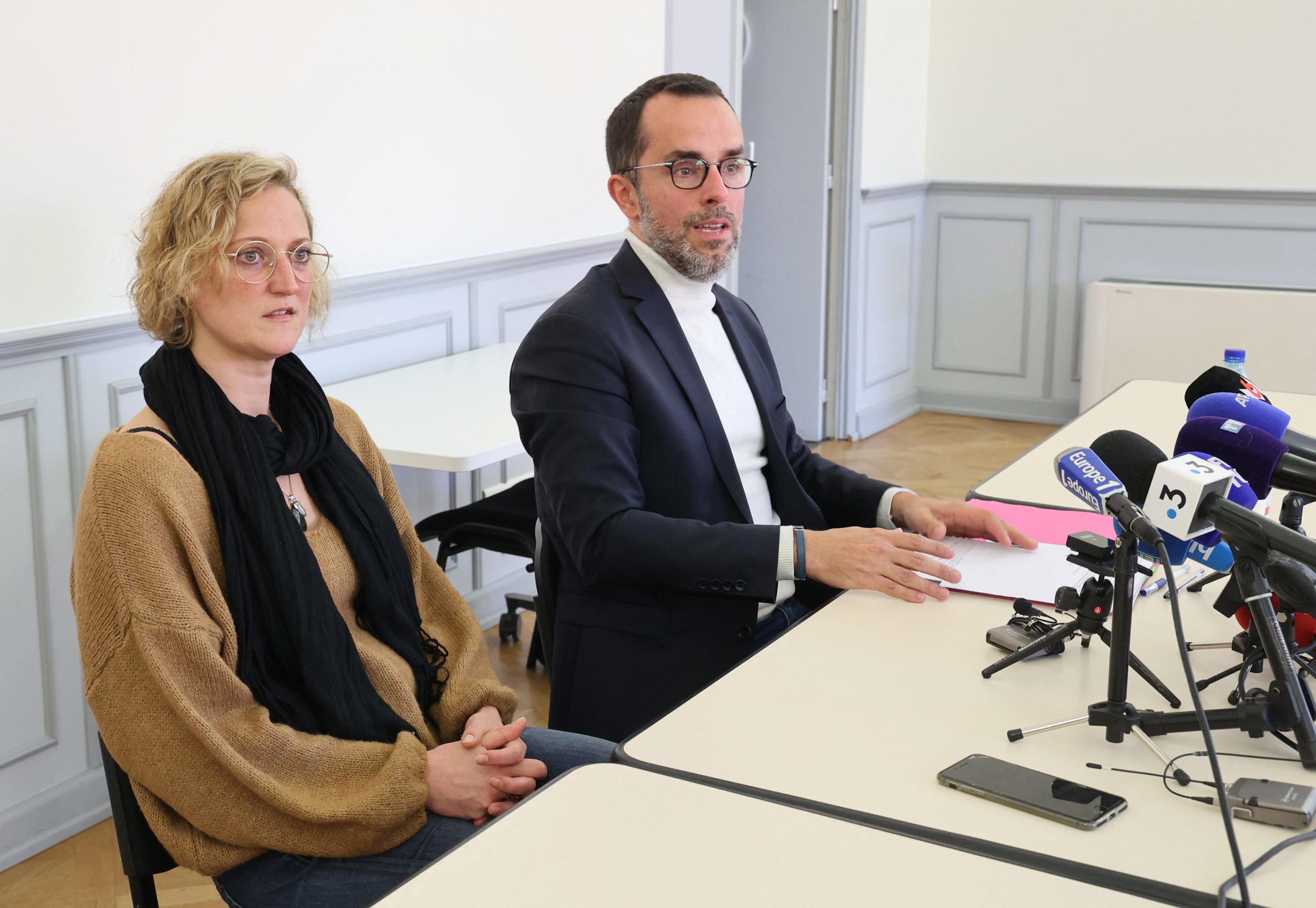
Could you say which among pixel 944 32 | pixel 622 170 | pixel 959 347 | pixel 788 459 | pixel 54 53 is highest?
pixel 944 32

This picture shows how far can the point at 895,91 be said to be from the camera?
5871mm

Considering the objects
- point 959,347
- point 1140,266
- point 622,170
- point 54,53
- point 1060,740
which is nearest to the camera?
point 1060,740

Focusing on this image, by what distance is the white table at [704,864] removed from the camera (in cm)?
97

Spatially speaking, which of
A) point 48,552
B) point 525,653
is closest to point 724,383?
point 48,552

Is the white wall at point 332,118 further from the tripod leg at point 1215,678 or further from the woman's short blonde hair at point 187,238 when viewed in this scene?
the tripod leg at point 1215,678

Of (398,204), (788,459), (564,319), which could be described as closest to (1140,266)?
(398,204)

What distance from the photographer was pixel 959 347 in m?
6.32

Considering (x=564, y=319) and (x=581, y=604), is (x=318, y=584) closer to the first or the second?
(x=581, y=604)

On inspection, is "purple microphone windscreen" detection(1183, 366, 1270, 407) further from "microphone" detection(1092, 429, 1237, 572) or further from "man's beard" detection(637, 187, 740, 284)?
"man's beard" detection(637, 187, 740, 284)

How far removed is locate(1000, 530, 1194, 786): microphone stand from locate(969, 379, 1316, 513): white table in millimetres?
765

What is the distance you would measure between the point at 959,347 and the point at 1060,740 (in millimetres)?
5270

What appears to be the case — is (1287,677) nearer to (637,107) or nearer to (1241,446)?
(1241,446)

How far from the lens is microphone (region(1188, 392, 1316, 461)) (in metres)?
1.33

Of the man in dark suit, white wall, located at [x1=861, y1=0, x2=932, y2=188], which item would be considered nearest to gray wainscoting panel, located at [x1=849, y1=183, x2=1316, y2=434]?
white wall, located at [x1=861, y1=0, x2=932, y2=188]
